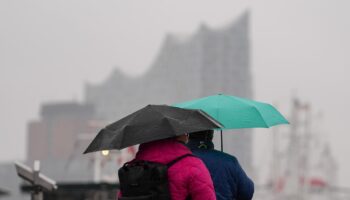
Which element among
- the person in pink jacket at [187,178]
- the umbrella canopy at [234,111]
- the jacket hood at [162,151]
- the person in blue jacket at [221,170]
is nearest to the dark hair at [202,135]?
the person in blue jacket at [221,170]

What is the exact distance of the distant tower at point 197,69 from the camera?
582ft

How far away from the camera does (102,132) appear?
17.1ft

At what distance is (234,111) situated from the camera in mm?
6641

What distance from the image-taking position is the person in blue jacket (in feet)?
18.2

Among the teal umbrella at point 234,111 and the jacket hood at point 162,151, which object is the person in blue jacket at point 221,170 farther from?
the teal umbrella at point 234,111

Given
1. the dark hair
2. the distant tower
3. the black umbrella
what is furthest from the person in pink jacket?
the distant tower

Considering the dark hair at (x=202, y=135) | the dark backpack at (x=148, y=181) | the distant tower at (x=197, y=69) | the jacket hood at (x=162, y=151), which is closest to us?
the dark backpack at (x=148, y=181)

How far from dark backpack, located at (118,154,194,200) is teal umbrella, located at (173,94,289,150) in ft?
6.08

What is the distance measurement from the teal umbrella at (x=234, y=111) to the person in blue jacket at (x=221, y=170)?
0.86 m

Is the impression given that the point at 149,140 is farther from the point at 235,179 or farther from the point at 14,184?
the point at 14,184

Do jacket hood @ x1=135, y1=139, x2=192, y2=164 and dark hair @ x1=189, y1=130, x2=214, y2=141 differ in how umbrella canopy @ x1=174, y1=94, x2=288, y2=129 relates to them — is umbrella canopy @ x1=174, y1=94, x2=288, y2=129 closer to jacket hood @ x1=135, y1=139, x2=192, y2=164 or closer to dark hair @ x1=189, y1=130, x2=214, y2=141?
dark hair @ x1=189, y1=130, x2=214, y2=141

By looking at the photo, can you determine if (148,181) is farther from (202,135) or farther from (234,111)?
(234,111)

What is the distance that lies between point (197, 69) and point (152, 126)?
178 m

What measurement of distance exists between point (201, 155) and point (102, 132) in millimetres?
714
